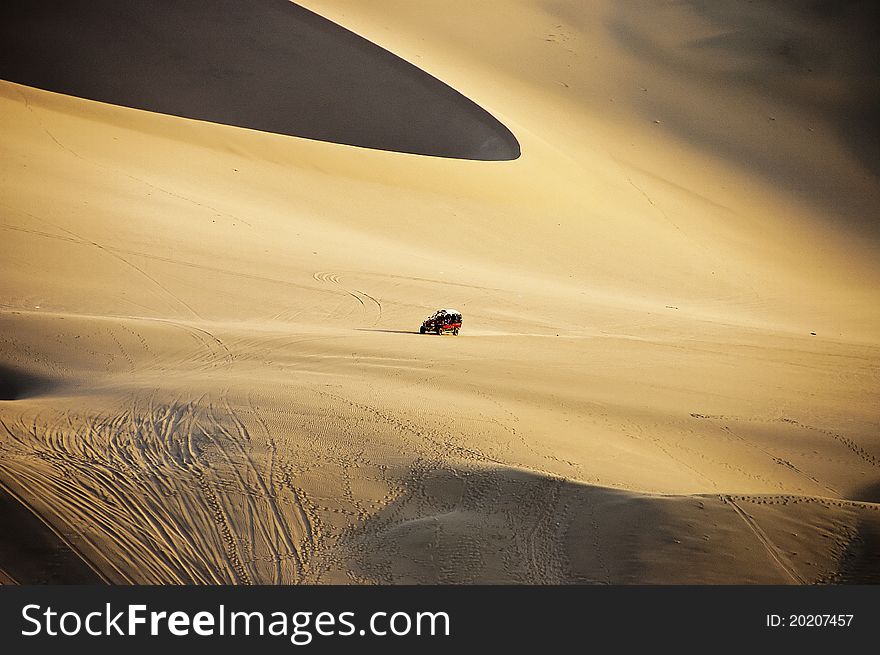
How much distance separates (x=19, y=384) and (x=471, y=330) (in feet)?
20.7

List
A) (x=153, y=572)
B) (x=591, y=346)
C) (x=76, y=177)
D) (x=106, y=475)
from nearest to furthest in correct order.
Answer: (x=153, y=572) → (x=106, y=475) → (x=591, y=346) → (x=76, y=177)

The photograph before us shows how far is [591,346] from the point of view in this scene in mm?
12477

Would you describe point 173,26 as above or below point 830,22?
below

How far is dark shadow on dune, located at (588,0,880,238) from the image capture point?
2502 centimetres

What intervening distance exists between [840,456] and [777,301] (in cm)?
981

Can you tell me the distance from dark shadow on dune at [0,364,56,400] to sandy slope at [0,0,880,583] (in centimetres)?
4

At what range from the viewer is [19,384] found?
9336 mm

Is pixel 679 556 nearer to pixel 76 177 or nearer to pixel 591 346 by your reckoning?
pixel 591 346

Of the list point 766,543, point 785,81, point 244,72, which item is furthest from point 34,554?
point 785,81

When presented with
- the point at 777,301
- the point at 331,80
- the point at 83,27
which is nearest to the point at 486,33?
the point at 331,80

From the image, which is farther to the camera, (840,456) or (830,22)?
(830,22)

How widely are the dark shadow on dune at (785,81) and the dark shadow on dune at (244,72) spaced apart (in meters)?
7.55

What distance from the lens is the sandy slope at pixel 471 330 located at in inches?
262

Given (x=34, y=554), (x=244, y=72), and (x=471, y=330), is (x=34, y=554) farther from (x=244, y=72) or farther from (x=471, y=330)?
(x=244, y=72)
